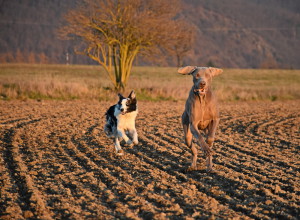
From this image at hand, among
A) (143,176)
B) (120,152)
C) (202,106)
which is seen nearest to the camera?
(202,106)

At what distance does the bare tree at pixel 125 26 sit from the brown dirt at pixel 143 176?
12.5 m

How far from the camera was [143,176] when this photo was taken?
24.1 ft

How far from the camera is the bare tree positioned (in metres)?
24.5

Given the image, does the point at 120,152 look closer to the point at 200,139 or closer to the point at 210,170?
the point at 210,170

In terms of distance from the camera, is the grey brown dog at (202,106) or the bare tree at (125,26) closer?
the grey brown dog at (202,106)

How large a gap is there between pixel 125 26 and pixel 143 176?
18.9 metres

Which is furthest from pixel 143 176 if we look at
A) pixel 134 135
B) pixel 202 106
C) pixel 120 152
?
pixel 134 135

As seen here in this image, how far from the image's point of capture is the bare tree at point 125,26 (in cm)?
2450

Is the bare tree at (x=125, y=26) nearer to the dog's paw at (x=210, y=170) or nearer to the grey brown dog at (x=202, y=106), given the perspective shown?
the grey brown dog at (x=202, y=106)

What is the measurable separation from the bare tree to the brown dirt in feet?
41.0

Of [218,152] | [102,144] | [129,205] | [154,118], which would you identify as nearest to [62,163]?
[102,144]

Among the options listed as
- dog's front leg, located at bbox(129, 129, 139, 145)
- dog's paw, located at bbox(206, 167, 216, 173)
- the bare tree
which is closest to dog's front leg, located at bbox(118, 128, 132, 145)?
dog's front leg, located at bbox(129, 129, 139, 145)

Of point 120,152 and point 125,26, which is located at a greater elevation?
point 125,26

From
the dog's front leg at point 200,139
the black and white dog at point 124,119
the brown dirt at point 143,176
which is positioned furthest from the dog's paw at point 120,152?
the dog's front leg at point 200,139
